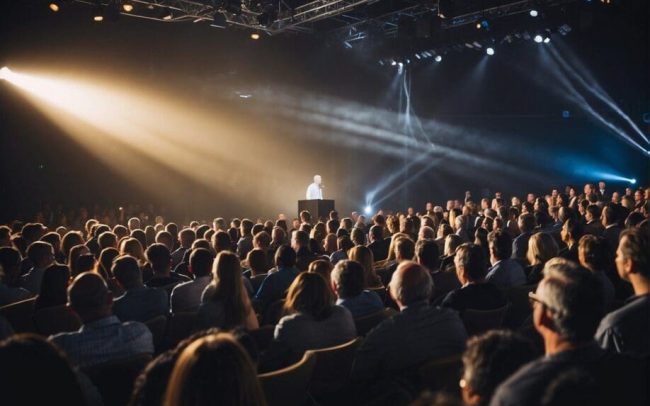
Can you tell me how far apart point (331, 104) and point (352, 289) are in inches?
551

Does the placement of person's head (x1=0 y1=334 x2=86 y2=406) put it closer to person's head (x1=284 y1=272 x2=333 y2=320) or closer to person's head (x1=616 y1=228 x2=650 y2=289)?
person's head (x1=284 y1=272 x2=333 y2=320)

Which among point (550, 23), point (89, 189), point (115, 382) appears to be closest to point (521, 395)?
point (115, 382)

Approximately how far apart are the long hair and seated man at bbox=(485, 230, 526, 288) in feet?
8.37

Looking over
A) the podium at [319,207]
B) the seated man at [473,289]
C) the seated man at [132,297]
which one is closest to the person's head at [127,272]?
the seated man at [132,297]

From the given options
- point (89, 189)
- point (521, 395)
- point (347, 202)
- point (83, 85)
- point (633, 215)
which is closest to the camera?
point (521, 395)

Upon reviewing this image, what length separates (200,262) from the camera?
5.23m

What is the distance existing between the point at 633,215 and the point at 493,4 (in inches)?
284

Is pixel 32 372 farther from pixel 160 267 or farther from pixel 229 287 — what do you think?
pixel 160 267

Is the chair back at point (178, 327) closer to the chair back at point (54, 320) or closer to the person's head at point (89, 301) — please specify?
the chair back at point (54, 320)

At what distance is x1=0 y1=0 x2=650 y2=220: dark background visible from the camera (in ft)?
45.0

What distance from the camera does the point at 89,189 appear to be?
50.8 feet

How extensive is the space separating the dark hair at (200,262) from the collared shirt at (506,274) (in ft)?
9.07

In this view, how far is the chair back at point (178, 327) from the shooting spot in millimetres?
4254

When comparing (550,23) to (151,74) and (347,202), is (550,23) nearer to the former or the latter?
(347,202)
